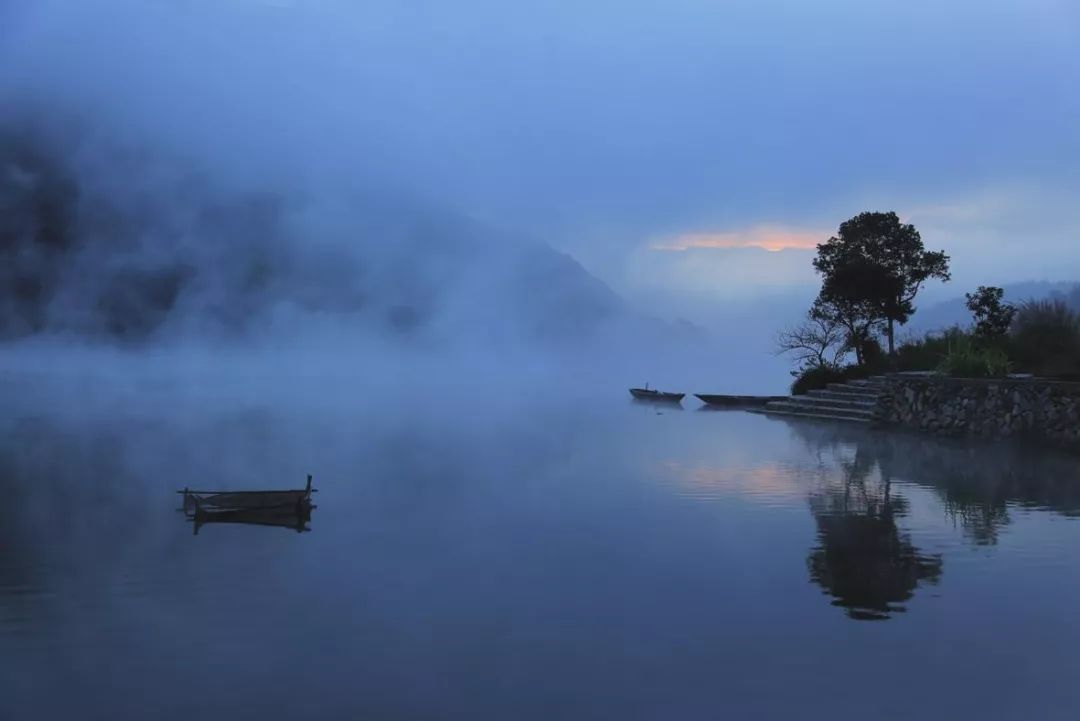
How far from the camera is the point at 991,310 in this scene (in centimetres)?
2947

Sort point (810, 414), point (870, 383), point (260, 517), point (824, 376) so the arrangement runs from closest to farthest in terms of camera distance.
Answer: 1. point (260, 517)
2. point (870, 383)
3. point (810, 414)
4. point (824, 376)

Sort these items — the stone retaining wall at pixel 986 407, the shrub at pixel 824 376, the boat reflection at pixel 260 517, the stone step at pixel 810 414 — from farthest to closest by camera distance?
the shrub at pixel 824 376
the stone step at pixel 810 414
the stone retaining wall at pixel 986 407
the boat reflection at pixel 260 517

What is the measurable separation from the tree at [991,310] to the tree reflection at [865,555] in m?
17.4

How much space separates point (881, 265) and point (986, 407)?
1238 cm

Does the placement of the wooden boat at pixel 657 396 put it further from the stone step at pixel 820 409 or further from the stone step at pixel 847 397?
the stone step at pixel 847 397

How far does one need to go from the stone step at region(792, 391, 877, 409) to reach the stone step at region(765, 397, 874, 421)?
0.34ft

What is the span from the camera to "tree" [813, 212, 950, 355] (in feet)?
106

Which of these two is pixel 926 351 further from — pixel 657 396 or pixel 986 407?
pixel 657 396

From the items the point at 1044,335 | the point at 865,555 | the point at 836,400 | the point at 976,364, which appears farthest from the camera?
the point at 836,400

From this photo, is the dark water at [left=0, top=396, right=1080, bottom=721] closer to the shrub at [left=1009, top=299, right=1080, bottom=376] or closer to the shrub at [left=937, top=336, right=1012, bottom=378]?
the shrub at [left=937, top=336, right=1012, bottom=378]

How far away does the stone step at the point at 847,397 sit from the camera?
2786 centimetres

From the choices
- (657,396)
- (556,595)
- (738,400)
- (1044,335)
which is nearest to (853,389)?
(1044,335)

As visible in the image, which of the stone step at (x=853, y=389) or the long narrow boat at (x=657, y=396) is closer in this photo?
the stone step at (x=853, y=389)

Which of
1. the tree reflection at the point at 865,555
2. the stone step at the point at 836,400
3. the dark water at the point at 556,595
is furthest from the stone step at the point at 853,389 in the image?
the tree reflection at the point at 865,555
